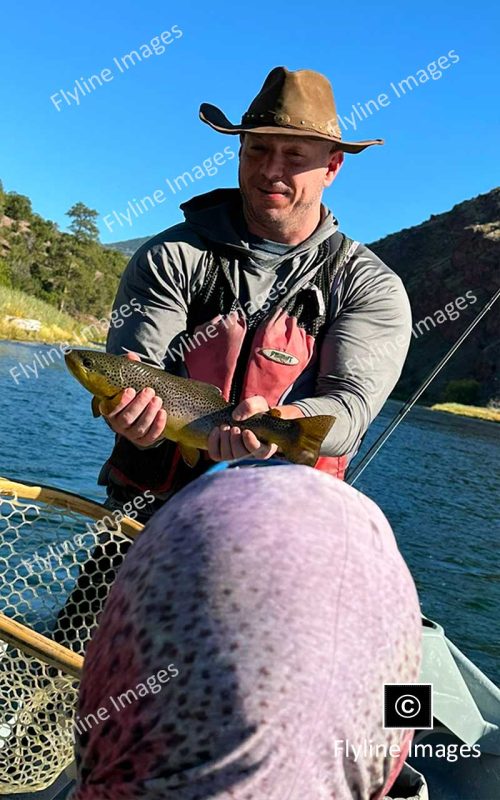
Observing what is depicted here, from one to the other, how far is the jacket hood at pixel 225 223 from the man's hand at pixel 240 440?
25.9 inches

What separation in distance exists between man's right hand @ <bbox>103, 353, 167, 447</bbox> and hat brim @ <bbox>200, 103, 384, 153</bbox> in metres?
1.16

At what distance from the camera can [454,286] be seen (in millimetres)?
113938

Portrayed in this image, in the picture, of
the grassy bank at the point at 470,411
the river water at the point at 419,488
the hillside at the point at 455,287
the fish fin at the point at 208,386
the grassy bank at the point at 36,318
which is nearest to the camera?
the fish fin at the point at 208,386

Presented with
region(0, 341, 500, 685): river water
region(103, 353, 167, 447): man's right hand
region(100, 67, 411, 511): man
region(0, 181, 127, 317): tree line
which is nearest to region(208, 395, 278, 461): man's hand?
region(100, 67, 411, 511): man

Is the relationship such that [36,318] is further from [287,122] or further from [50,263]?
[287,122]

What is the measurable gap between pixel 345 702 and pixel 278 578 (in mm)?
173

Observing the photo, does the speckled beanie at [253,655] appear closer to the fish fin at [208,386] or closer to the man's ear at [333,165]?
the fish fin at [208,386]

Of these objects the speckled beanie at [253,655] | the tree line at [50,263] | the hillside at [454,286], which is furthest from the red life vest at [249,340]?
the hillside at [454,286]

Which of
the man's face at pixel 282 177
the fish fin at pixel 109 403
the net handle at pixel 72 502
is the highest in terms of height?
the man's face at pixel 282 177

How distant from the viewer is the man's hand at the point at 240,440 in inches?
127

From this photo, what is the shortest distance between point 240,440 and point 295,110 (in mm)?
1395

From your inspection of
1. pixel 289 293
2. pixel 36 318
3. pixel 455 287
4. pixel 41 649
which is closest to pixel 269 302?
pixel 289 293

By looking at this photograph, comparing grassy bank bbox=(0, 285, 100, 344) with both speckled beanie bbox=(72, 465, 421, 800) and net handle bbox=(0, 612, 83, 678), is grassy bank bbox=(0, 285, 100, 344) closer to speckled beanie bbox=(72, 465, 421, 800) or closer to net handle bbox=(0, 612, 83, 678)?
net handle bbox=(0, 612, 83, 678)

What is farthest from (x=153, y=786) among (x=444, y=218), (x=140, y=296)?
(x=444, y=218)
